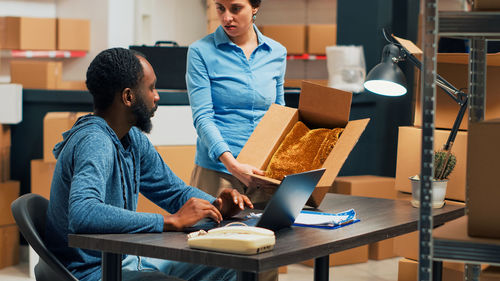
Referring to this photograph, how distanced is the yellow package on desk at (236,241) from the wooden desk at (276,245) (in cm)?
2

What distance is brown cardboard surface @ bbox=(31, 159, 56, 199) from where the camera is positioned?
172 inches

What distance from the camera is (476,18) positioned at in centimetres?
144

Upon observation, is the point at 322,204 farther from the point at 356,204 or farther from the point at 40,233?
the point at 40,233

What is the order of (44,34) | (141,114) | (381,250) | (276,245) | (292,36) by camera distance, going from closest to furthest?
1. (276,245)
2. (141,114)
3. (381,250)
4. (44,34)
5. (292,36)

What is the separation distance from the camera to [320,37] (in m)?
8.00

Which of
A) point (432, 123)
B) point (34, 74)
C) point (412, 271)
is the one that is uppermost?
point (34, 74)

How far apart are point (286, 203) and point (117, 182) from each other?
0.50 m

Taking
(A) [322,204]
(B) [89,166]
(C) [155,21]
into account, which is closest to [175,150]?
(A) [322,204]

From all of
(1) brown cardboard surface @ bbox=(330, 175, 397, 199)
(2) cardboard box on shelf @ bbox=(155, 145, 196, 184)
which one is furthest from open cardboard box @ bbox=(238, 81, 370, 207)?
(1) brown cardboard surface @ bbox=(330, 175, 397, 199)

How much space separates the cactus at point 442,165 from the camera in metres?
2.43

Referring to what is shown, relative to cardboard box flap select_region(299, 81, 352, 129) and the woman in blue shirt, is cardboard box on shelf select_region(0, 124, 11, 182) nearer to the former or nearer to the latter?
the woman in blue shirt

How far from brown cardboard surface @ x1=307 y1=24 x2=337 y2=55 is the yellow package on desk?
255 inches

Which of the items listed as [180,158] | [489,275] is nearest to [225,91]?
[489,275]

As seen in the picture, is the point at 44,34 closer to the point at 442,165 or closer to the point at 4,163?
the point at 4,163
